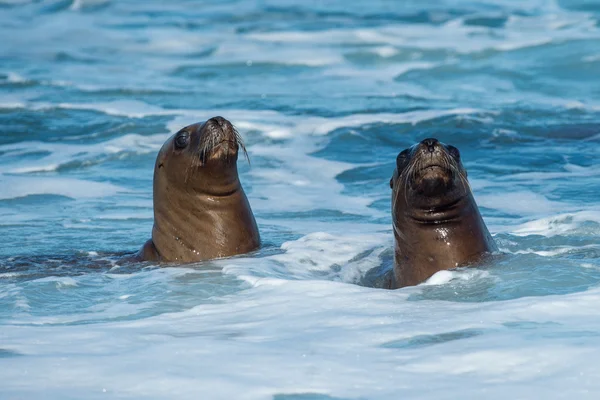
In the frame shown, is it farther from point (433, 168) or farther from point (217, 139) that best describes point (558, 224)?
point (217, 139)

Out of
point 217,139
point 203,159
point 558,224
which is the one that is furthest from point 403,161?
point 558,224

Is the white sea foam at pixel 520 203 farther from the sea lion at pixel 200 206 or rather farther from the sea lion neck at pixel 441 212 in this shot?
the sea lion neck at pixel 441 212

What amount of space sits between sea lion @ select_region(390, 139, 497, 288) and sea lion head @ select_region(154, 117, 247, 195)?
1410 millimetres

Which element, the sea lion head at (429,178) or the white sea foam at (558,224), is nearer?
the sea lion head at (429,178)

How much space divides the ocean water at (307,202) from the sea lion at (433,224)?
0.61 ft

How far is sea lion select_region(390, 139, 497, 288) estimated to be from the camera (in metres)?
6.96

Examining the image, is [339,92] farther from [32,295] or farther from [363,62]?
[32,295]

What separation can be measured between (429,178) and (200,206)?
198cm

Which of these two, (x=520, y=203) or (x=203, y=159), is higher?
(x=203, y=159)

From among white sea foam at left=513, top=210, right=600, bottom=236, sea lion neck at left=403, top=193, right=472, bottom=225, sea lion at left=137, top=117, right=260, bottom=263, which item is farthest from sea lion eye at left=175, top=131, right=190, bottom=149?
white sea foam at left=513, top=210, right=600, bottom=236

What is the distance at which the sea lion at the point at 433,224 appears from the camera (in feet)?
22.9

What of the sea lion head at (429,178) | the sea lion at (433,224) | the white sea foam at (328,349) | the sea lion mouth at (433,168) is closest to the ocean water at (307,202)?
the white sea foam at (328,349)

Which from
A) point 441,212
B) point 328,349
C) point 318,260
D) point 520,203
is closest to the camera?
point 328,349

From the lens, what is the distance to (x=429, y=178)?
6863 mm
